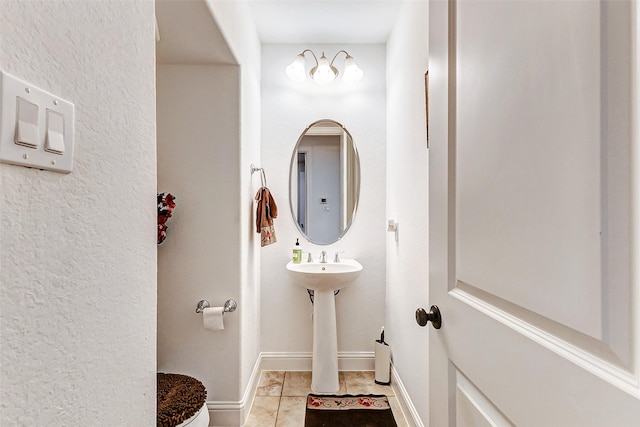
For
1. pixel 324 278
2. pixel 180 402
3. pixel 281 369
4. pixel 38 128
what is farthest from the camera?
pixel 281 369

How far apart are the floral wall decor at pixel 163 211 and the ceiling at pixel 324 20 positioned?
4.37 feet

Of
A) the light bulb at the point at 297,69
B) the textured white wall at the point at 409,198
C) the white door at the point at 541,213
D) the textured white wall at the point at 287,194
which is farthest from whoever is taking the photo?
the textured white wall at the point at 287,194

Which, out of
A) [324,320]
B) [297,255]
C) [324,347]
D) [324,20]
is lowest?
[324,347]

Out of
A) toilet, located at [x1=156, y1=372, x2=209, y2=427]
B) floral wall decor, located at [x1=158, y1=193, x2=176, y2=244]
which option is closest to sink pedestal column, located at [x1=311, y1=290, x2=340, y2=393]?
toilet, located at [x1=156, y1=372, x2=209, y2=427]

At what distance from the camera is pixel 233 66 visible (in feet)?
6.07

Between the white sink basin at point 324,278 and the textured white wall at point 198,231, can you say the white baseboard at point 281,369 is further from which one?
the white sink basin at point 324,278

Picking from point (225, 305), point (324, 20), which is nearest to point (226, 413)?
point (225, 305)

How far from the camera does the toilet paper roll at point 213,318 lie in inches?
70.5

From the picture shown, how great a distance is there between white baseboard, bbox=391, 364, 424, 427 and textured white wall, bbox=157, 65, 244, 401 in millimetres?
955

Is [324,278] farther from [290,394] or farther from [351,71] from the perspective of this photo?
[351,71]

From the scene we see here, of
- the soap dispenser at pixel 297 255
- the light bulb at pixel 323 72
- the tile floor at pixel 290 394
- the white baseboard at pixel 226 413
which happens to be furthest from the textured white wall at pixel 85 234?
the light bulb at pixel 323 72

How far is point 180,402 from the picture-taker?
4.89ft

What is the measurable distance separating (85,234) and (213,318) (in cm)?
133

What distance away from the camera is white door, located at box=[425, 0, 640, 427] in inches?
15.2
